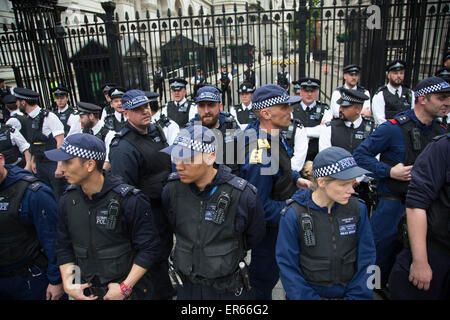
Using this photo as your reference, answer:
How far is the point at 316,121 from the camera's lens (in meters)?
5.68

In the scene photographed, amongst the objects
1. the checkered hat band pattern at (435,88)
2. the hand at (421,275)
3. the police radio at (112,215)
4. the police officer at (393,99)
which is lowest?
the hand at (421,275)

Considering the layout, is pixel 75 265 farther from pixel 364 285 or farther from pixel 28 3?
pixel 28 3

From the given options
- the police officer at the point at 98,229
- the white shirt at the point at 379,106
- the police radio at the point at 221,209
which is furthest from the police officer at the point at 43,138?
the white shirt at the point at 379,106

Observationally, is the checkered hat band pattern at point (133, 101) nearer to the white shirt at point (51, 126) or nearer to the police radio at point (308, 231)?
the police radio at point (308, 231)

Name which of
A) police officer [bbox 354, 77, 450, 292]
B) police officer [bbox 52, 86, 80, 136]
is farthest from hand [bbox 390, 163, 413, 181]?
police officer [bbox 52, 86, 80, 136]

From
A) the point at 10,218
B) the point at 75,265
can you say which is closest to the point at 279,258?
the point at 75,265

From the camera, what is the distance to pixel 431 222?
2.34m

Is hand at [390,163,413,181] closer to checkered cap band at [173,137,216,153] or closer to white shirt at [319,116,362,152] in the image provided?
white shirt at [319,116,362,152]

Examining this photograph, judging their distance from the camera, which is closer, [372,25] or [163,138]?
[163,138]

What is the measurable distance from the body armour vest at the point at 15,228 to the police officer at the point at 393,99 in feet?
19.6

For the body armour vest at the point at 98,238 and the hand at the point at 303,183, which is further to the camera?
the hand at the point at 303,183

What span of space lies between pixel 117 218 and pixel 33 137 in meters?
4.59

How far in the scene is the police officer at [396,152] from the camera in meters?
2.95

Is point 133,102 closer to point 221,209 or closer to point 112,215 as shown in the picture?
point 112,215
